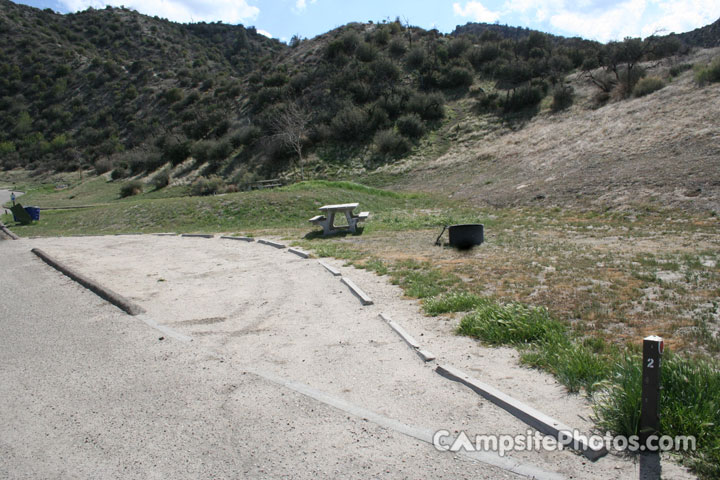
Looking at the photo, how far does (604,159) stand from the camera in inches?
654

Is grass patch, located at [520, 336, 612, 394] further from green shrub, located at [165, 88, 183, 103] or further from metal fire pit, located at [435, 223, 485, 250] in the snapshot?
green shrub, located at [165, 88, 183, 103]

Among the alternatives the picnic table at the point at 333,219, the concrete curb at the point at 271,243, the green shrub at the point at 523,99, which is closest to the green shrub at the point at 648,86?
the green shrub at the point at 523,99

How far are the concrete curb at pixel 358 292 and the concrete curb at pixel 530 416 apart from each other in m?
2.26

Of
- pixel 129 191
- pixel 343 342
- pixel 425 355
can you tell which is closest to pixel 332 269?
pixel 343 342

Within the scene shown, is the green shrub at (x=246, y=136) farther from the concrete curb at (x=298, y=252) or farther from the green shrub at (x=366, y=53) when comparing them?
the concrete curb at (x=298, y=252)

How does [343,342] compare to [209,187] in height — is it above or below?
below

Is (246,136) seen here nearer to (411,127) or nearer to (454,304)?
(411,127)

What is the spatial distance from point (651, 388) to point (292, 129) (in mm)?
32053

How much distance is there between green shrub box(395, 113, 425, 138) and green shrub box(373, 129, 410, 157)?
1.12 m

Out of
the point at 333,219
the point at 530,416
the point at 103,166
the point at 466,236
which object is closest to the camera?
the point at 530,416

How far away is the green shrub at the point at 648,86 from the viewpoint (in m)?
22.1

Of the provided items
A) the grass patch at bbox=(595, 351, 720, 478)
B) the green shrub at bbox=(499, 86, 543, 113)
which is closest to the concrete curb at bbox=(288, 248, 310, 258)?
the grass patch at bbox=(595, 351, 720, 478)

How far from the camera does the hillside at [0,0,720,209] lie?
1712 centimetres

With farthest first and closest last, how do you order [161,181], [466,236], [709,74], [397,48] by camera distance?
1. [397,48]
2. [161,181]
3. [709,74]
4. [466,236]
